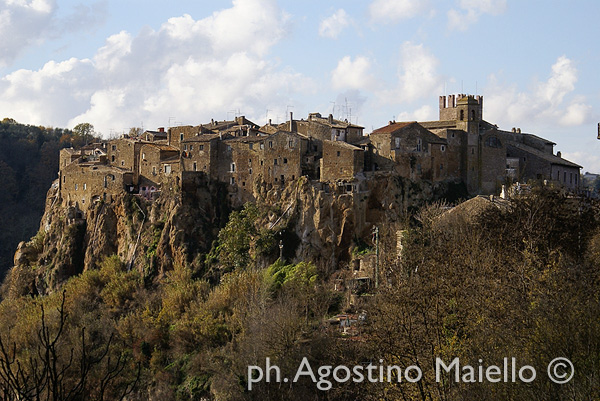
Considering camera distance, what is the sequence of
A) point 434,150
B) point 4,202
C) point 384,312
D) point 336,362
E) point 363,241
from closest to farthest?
point 384,312 < point 336,362 < point 363,241 < point 434,150 < point 4,202

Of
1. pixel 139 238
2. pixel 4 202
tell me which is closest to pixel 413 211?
pixel 139 238

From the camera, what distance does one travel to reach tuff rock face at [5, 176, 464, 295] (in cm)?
5238

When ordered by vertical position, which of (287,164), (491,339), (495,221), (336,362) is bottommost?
(336,362)

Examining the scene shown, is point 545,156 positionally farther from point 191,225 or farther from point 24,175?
point 24,175

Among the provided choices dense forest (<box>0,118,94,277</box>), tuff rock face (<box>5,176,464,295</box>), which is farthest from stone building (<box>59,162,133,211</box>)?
dense forest (<box>0,118,94,277</box>)

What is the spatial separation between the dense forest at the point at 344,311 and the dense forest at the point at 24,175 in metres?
33.9

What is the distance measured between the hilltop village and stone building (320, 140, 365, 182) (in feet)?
0.20

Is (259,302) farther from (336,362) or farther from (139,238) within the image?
(139,238)

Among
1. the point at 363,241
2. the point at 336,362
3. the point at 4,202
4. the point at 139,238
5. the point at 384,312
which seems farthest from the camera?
the point at 4,202

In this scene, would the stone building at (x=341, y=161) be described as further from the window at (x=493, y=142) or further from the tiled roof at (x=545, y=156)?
the tiled roof at (x=545, y=156)

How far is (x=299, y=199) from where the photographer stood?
54.0 m

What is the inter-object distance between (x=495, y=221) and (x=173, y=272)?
990 inches

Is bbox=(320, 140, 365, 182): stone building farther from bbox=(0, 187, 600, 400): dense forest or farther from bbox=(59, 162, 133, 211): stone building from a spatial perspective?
bbox=(59, 162, 133, 211): stone building

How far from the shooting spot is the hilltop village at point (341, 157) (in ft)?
177
